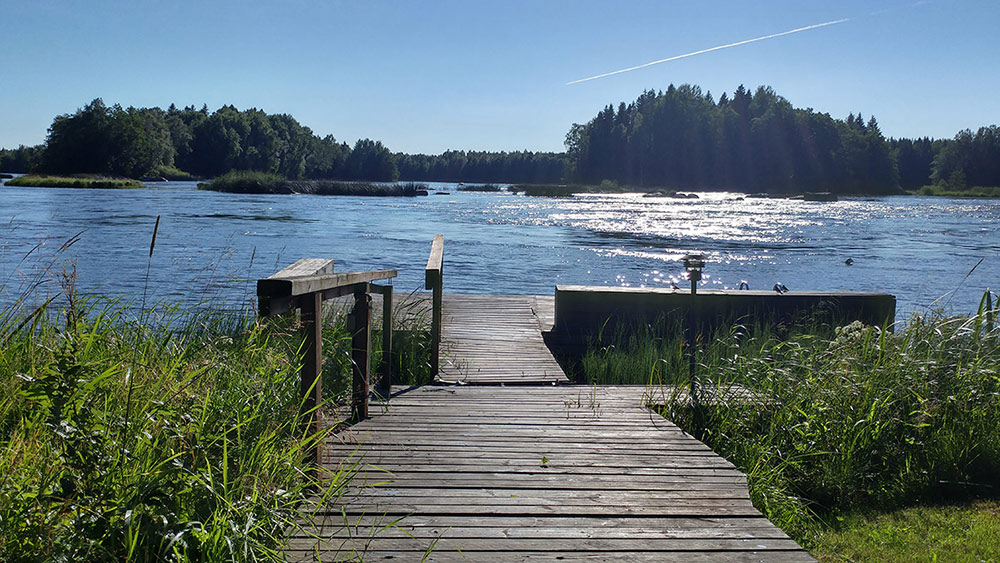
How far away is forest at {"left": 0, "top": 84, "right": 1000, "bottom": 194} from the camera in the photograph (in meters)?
92.4

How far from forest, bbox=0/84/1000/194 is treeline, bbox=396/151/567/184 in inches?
857

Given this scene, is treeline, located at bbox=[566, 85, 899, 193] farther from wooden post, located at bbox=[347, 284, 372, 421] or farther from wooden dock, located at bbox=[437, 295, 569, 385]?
wooden post, located at bbox=[347, 284, 372, 421]

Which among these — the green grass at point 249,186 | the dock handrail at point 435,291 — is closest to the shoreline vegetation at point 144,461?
the dock handrail at point 435,291

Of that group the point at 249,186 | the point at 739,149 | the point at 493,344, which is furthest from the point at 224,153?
the point at 493,344

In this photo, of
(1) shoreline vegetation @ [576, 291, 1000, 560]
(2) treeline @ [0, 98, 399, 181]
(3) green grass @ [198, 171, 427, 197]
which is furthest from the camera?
(2) treeline @ [0, 98, 399, 181]

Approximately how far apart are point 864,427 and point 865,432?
0.03m

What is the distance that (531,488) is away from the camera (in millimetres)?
→ 3281

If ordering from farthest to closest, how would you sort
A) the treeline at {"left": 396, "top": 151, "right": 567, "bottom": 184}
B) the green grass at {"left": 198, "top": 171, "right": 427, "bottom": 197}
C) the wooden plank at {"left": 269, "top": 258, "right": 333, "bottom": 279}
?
the treeline at {"left": 396, "top": 151, "right": 567, "bottom": 184} → the green grass at {"left": 198, "top": 171, "right": 427, "bottom": 197} → the wooden plank at {"left": 269, "top": 258, "right": 333, "bottom": 279}

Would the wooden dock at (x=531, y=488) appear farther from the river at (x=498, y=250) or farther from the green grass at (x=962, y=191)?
the green grass at (x=962, y=191)

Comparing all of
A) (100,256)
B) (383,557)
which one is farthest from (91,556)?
(100,256)

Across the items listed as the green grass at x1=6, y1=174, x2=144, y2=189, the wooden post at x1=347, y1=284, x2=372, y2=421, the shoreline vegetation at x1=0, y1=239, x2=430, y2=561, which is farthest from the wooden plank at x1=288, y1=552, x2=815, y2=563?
the green grass at x1=6, y1=174, x2=144, y2=189

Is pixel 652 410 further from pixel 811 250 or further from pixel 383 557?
pixel 811 250

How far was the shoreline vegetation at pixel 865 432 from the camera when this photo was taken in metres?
3.95

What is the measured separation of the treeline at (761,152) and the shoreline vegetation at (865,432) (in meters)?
101
